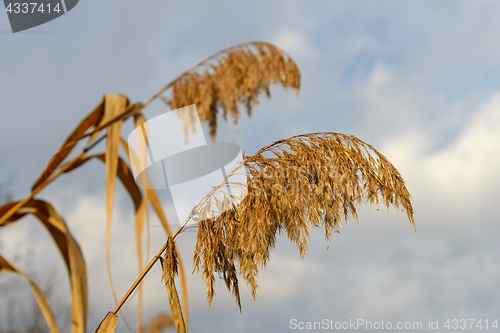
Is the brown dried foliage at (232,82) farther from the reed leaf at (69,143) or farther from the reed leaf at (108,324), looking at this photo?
the reed leaf at (108,324)

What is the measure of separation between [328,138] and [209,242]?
973 mm

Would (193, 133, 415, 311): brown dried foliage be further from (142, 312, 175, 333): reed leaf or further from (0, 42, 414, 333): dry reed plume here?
(142, 312, 175, 333): reed leaf

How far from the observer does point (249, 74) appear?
1.48m

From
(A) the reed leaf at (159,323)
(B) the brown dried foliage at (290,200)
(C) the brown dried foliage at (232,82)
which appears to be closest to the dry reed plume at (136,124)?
(C) the brown dried foliage at (232,82)

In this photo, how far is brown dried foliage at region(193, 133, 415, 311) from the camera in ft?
7.27

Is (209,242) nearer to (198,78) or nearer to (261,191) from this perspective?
(261,191)

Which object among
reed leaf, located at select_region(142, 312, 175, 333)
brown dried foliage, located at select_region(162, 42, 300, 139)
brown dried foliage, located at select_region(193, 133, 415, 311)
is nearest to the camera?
brown dried foliage, located at select_region(162, 42, 300, 139)

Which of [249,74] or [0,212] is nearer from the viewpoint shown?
[0,212]

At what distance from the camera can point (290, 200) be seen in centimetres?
222

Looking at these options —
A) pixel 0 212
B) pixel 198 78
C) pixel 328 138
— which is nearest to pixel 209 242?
pixel 328 138

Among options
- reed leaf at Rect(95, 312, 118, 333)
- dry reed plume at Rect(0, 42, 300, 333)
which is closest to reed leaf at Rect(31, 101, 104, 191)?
dry reed plume at Rect(0, 42, 300, 333)

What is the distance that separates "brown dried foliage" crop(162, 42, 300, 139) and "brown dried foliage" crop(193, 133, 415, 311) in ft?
2.69

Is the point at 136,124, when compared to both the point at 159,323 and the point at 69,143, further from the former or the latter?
the point at 159,323

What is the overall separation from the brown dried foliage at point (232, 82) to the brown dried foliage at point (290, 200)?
818 mm
